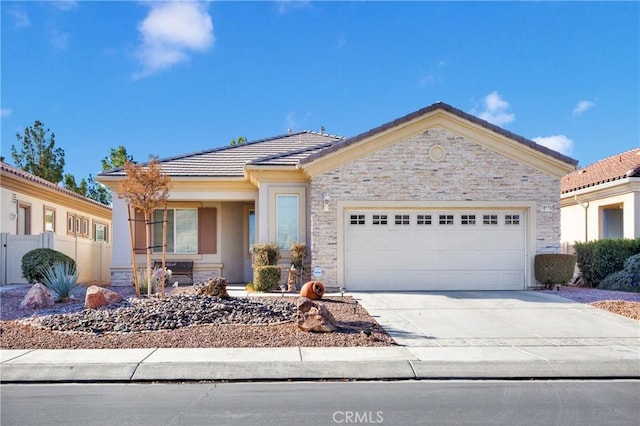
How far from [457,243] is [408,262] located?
60.2 inches

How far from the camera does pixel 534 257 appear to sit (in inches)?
655

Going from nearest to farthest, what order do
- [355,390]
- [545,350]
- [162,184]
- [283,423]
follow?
[283,423] < [355,390] < [545,350] < [162,184]

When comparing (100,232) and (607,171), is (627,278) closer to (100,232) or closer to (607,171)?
(607,171)

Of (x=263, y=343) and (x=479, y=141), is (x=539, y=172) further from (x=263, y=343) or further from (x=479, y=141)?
(x=263, y=343)

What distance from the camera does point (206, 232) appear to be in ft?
64.7

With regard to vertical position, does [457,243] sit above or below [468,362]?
above

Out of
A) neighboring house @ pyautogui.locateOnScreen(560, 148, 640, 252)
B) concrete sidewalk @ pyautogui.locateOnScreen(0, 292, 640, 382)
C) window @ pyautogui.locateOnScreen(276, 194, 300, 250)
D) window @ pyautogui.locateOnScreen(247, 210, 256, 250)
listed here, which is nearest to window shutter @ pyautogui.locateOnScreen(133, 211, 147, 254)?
window @ pyautogui.locateOnScreen(247, 210, 256, 250)

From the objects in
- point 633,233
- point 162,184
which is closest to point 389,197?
point 162,184

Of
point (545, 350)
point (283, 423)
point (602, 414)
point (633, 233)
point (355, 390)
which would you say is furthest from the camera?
point (633, 233)

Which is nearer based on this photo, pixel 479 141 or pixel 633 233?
pixel 479 141

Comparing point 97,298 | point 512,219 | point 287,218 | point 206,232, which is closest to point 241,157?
point 206,232

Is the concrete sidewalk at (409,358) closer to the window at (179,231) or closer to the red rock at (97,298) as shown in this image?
the red rock at (97,298)

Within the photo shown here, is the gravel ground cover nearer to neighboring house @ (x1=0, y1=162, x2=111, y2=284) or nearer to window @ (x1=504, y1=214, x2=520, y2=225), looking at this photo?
neighboring house @ (x1=0, y1=162, x2=111, y2=284)

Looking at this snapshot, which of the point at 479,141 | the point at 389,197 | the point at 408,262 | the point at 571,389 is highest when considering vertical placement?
the point at 479,141
